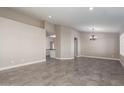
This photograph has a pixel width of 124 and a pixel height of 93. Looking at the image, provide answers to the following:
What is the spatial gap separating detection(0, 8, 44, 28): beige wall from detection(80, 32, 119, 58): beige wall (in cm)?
600

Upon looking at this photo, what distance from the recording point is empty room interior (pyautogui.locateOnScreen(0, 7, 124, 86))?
4.02 metres

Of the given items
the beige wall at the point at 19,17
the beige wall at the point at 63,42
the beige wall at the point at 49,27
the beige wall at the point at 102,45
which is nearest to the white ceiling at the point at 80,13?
the beige wall at the point at 19,17

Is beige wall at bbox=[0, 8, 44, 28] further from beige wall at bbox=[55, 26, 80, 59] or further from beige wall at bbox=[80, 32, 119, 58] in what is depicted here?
beige wall at bbox=[80, 32, 119, 58]

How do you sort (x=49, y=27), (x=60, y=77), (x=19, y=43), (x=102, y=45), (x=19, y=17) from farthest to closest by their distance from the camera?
(x=102, y=45)
(x=49, y=27)
(x=19, y=17)
(x=19, y=43)
(x=60, y=77)

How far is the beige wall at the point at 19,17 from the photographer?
17.3 feet

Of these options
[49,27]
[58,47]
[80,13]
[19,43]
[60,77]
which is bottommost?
[60,77]

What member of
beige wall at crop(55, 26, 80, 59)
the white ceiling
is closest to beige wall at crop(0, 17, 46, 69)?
the white ceiling

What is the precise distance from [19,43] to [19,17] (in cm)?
146

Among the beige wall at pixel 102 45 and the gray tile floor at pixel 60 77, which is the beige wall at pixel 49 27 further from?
the beige wall at pixel 102 45

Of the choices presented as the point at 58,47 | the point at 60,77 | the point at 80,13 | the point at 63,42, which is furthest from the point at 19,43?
the point at 63,42

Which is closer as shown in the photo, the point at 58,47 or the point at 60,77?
the point at 60,77

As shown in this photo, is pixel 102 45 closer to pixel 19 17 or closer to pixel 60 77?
pixel 60 77

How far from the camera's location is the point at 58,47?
30.7 feet
